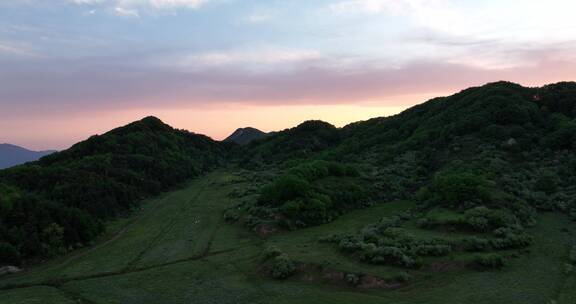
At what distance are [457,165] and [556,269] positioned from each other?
32.8 metres

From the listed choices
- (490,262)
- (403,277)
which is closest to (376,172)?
(490,262)

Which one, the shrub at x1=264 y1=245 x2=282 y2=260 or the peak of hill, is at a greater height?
the peak of hill

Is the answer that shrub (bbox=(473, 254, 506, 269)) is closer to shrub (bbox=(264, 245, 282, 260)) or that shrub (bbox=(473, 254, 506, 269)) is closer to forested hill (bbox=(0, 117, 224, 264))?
shrub (bbox=(264, 245, 282, 260))

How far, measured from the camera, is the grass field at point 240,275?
29.1m

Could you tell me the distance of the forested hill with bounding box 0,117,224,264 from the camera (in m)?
Result: 43.2

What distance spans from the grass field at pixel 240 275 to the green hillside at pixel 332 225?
6.8 inches

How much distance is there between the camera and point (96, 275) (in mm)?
36594

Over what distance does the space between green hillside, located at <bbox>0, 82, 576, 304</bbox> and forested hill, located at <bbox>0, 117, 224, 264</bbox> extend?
0.79 ft

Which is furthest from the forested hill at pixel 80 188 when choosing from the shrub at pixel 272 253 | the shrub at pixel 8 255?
the shrub at pixel 272 253

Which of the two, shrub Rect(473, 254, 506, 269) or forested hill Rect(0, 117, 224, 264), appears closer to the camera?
shrub Rect(473, 254, 506, 269)

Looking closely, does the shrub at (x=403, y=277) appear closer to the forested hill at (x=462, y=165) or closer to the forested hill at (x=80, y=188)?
the forested hill at (x=462, y=165)

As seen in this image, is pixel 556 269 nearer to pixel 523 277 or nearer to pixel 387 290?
pixel 523 277

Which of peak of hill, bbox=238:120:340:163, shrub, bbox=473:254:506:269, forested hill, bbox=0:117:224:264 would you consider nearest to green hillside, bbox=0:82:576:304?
shrub, bbox=473:254:506:269

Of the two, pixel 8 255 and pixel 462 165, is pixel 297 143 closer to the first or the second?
pixel 462 165
